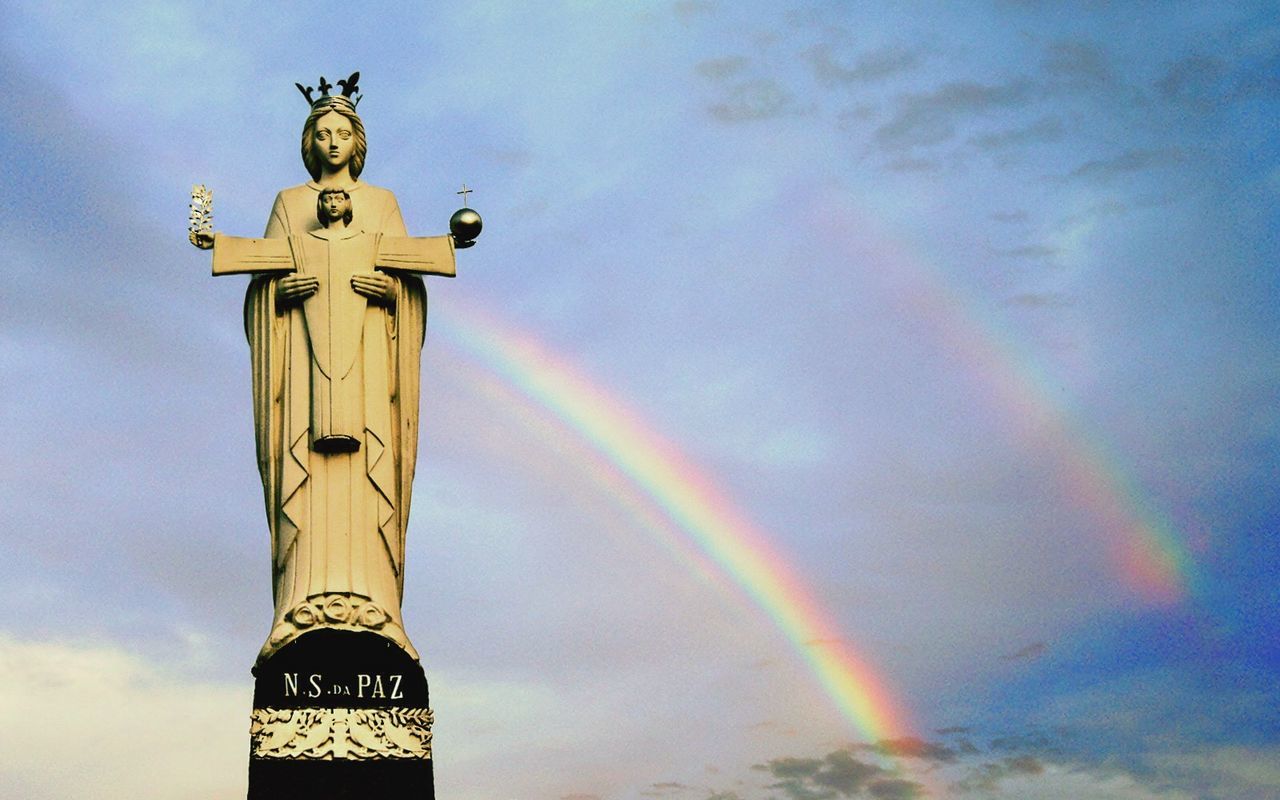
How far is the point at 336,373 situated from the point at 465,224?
7.79ft

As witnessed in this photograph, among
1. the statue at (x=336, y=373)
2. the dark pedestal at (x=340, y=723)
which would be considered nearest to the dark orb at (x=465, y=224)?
the statue at (x=336, y=373)

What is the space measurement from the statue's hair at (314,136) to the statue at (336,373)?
3cm

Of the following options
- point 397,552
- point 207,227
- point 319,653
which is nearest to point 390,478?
point 397,552

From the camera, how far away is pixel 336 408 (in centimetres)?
2059

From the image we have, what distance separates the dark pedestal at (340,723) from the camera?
18781mm

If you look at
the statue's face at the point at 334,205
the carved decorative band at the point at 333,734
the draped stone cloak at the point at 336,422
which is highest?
the statue's face at the point at 334,205

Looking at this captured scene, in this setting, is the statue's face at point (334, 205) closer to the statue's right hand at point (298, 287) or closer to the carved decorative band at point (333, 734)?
the statue's right hand at point (298, 287)

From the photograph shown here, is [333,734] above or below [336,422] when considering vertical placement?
below

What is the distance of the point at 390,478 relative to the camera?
20703 mm

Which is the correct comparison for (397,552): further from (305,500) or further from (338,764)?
(338,764)

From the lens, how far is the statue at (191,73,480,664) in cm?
2000

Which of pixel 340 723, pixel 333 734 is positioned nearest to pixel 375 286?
pixel 340 723

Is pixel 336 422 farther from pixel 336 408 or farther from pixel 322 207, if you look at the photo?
pixel 322 207

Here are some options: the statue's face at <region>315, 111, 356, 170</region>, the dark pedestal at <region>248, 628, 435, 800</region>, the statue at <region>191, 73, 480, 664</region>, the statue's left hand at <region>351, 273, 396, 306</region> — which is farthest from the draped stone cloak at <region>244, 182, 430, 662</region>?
the statue's face at <region>315, 111, 356, 170</region>
